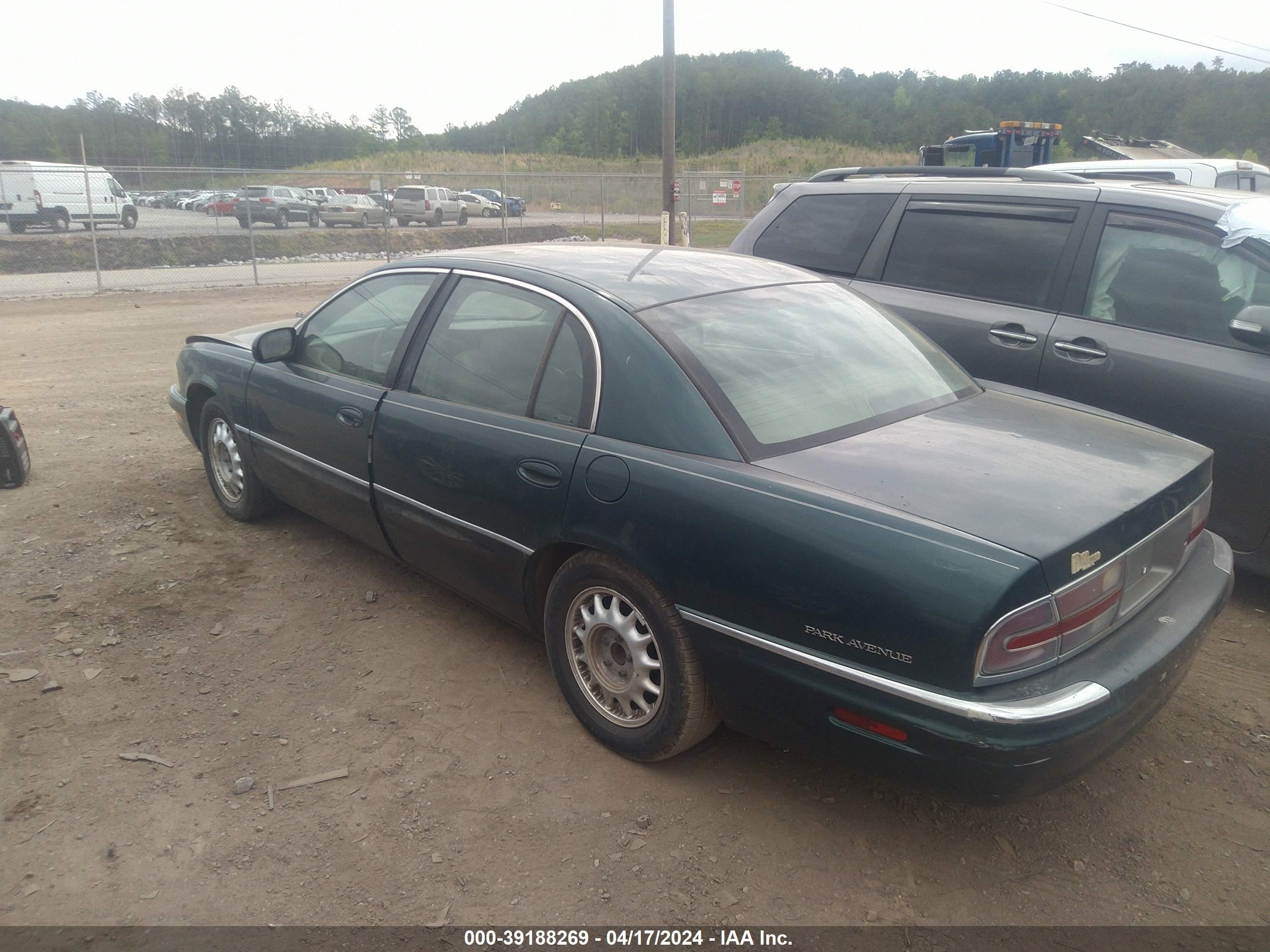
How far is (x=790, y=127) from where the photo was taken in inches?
2896

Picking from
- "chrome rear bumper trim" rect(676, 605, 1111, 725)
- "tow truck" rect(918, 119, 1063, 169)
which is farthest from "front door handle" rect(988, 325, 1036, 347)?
"tow truck" rect(918, 119, 1063, 169)

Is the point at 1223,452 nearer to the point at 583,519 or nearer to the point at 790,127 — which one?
the point at 583,519

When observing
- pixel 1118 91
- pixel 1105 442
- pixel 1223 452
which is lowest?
pixel 1223 452

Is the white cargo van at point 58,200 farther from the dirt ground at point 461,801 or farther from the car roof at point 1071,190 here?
the dirt ground at point 461,801

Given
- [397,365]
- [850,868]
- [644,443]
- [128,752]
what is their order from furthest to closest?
[397,365]
[128,752]
[644,443]
[850,868]

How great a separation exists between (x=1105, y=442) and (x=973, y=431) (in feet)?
1.41

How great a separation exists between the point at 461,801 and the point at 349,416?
5.78ft

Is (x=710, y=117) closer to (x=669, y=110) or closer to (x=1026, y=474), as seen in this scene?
(x=669, y=110)

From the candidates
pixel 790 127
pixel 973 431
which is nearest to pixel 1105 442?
pixel 973 431

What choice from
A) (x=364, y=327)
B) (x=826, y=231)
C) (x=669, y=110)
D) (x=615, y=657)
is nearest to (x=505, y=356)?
(x=364, y=327)

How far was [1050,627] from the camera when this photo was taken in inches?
87.0

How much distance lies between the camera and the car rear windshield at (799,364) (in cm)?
280

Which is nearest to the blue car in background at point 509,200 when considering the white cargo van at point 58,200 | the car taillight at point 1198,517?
the white cargo van at point 58,200

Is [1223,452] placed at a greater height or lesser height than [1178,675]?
greater
